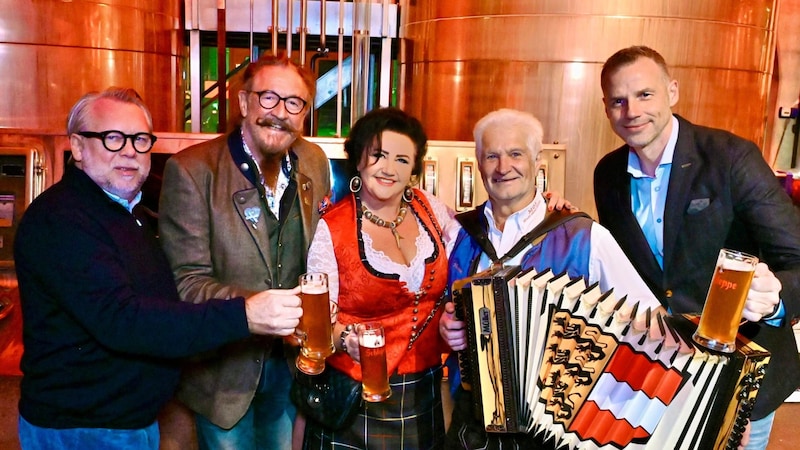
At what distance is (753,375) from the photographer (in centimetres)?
155

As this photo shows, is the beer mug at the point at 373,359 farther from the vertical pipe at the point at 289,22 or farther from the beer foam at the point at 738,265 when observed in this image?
the vertical pipe at the point at 289,22

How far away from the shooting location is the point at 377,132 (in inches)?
89.8

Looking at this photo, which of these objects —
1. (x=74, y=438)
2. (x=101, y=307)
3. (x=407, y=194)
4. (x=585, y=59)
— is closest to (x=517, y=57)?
(x=585, y=59)

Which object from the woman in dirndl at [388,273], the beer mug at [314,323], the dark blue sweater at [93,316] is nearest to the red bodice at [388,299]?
the woman in dirndl at [388,273]

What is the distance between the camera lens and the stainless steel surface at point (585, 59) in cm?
467

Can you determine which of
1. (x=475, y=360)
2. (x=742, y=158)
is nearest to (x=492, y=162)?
(x=475, y=360)

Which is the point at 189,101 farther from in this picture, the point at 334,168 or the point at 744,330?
the point at 744,330

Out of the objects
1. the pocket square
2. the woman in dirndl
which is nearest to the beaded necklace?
the woman in dirndl

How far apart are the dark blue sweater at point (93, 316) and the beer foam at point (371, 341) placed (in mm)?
372

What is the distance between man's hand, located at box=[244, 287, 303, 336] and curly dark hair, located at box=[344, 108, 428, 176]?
0.68 metres

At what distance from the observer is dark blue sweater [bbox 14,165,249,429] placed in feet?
5.87

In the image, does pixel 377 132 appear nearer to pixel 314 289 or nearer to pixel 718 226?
pixel 314 289

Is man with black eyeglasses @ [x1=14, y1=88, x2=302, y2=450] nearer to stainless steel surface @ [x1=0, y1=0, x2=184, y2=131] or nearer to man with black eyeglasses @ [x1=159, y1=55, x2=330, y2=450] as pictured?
man with black eyeglasses @ [x1=159, y1=55, x2=330, y2=450]

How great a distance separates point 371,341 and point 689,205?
1.29m
